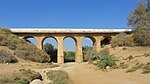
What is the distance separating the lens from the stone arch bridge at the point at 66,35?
48.9m

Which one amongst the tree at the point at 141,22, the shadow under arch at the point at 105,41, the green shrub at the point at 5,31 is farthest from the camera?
the shadow under arch at the point at 105,41

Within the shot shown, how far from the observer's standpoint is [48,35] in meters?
49.7

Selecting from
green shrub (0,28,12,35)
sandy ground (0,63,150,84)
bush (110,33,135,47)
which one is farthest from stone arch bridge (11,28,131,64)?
sandy ground (0,63,150,84)

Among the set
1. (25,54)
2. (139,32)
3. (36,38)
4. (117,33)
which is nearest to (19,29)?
(36,38)

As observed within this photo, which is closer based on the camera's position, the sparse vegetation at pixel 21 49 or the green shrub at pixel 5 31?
the sparse vegetation at pixel 21 49

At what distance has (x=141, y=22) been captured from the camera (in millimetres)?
38250

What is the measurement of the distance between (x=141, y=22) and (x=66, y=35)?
15.8 metres

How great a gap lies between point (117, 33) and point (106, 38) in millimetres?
2660

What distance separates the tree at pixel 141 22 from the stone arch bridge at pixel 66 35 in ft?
33.2

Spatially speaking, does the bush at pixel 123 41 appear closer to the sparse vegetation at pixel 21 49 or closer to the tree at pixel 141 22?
the tree at pixel 141 22

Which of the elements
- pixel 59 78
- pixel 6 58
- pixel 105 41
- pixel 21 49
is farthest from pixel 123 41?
pixel 59 78

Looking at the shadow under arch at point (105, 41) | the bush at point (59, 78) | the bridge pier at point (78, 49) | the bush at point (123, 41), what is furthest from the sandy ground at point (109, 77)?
the shadow under arch at point (105, 41)

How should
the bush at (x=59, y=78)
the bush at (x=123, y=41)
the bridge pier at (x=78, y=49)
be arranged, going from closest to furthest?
the bush at (x=59, y=78) → the bush at (x=123, y=41) → the bridge pier at (x=78, y=49)

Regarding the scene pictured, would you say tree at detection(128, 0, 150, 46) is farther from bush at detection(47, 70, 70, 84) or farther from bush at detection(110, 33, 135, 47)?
bush at detection(47, 70, 70, 84)
